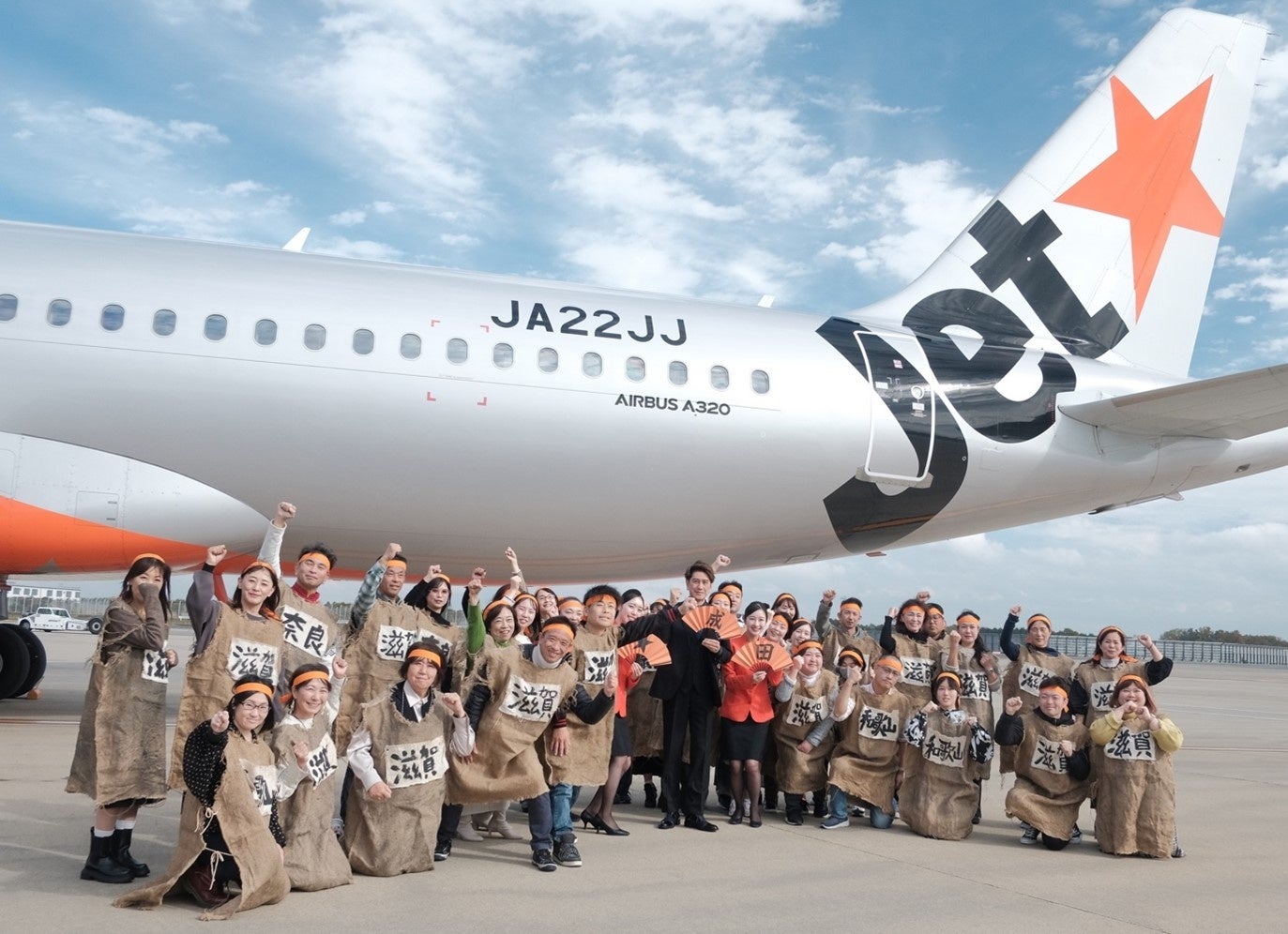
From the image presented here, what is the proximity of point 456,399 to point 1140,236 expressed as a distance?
10130 mm

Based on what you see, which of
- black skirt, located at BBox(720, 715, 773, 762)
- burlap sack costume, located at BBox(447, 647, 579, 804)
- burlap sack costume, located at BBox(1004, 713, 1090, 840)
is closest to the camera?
burlap sack costume, located at BBox(447, 647, 579, 804)

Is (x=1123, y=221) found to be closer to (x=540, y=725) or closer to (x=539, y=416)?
(x=539, y=416)

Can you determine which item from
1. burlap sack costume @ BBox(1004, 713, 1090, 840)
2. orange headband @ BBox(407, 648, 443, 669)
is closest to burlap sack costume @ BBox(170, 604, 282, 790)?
orange headband @ BBox(407, 648, 443, 669)

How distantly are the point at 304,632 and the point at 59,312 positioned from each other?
5.54m

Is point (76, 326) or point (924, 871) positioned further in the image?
point (76, 326)

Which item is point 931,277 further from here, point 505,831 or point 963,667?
point 505,831

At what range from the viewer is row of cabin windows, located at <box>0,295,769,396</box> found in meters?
9.83

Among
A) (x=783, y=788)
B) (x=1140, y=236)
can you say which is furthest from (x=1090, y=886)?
(x=1140, y=236)

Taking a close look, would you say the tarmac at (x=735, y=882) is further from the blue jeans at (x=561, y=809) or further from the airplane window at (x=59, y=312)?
the airplane window at (x=59, y=312)

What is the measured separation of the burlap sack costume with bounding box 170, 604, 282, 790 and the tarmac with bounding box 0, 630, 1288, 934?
0.86 meters

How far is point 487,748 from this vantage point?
640cm

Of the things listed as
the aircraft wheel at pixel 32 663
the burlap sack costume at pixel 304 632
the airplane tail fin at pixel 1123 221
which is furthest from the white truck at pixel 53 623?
the burlap sack costume at pixel 304 632

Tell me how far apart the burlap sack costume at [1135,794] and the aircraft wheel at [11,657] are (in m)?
12.2

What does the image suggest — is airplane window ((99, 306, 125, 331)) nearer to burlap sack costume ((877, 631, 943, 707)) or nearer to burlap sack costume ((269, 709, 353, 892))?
burlap sack costume ((269, 709, 353, 892))
